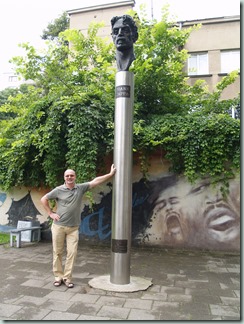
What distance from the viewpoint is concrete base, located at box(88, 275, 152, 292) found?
4731 millimetres

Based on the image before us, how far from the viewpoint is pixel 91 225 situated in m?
8.95

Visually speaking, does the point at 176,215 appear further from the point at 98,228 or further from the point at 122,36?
the point at 122,36

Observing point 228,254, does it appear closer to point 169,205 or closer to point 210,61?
point 169,205

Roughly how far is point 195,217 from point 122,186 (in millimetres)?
3761

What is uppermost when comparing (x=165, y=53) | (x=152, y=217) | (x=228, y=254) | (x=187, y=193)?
(x=165, y=53)

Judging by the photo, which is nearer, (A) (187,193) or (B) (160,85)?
(A) (187,193)

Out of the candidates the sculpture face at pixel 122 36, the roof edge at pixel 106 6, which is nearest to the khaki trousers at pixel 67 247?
the sculpture face at pixel 122 36

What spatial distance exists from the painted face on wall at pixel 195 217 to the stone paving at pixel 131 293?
70cm

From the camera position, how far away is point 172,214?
27.3ft

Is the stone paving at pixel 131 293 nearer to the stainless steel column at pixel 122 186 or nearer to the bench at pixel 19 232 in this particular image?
the stainless steel column at pixel 122 186

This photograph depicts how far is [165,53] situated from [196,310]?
7753 millimetres

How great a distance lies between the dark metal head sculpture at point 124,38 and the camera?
17.5 ft

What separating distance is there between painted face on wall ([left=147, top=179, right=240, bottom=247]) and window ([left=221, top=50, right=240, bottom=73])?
10.0 metres

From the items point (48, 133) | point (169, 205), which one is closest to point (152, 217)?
point (169, 205)
